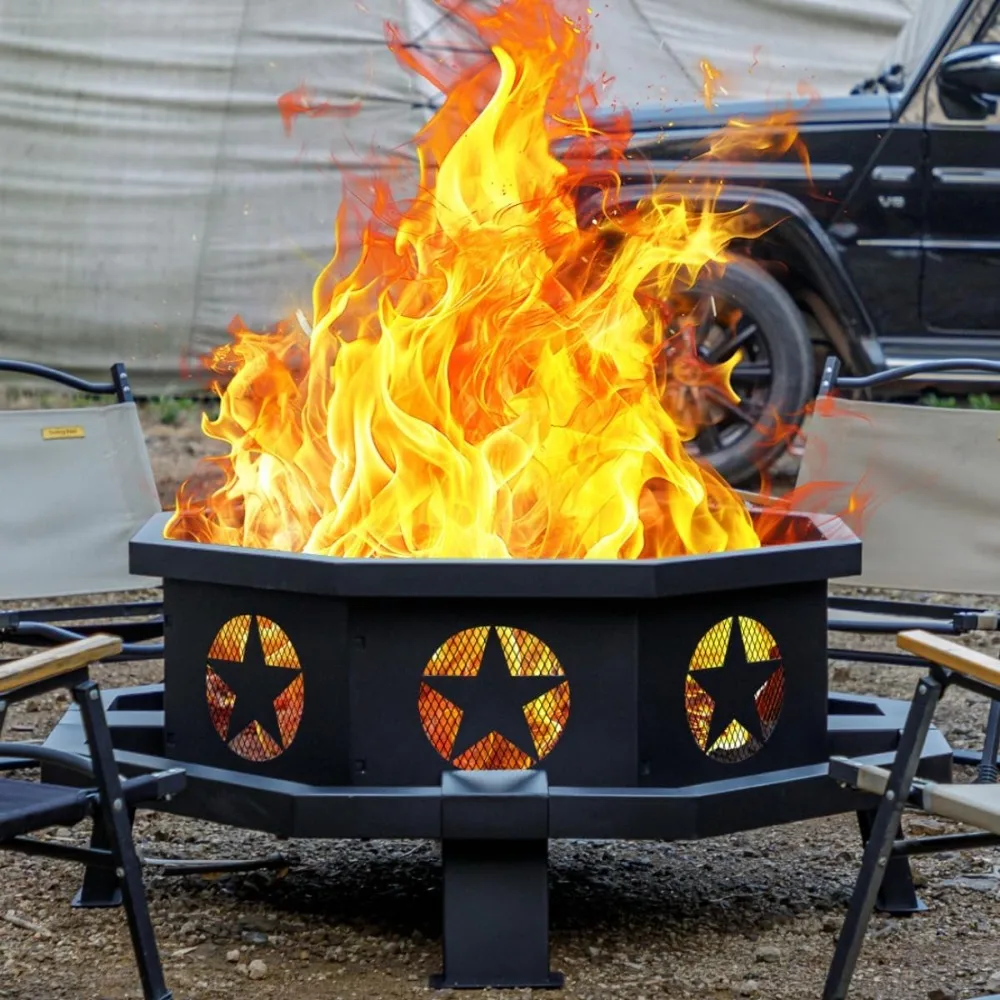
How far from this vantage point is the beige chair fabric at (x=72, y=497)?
4.32m

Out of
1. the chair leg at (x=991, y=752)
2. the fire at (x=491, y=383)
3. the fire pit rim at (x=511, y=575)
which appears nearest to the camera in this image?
the fire pit rim at (x=511, y=575)

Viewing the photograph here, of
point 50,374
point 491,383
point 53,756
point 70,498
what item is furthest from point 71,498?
point 53,756

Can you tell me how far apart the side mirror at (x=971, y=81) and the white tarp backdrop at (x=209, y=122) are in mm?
2023

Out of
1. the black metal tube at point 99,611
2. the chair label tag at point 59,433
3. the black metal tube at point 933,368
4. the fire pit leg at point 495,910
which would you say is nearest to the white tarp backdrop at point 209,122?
the chair label tag at point 59,433

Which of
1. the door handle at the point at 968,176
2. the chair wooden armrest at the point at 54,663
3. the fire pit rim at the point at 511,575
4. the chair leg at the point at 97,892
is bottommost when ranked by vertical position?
the chair leg at the point at 97,892

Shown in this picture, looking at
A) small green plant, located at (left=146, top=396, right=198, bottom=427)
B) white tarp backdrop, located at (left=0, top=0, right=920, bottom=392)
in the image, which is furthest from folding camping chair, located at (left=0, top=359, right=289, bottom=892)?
white tarp backdrop, located at (left=0, top=0, right=920, bottom=392)

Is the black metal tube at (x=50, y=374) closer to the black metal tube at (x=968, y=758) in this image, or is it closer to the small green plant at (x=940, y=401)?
the black metal tube at (x=968, y=758)

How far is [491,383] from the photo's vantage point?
11.7ft

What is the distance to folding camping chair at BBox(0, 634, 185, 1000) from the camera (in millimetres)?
2768

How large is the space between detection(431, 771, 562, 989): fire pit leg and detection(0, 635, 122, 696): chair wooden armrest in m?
0.63

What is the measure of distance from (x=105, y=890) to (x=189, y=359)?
645 cm

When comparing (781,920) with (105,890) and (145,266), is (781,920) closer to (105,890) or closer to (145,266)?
(105,890)

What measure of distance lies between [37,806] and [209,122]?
Answer: 7242 mm

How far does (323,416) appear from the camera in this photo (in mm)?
3748
